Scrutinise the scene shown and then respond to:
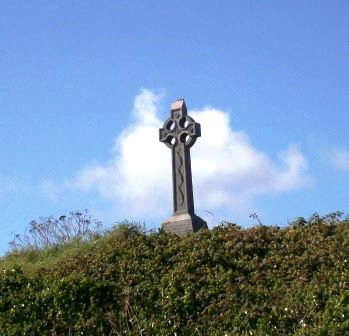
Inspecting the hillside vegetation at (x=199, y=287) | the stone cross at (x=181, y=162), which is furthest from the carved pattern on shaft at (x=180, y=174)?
the hillside vegetation at (x=199, y=287)

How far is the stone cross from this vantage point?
13.7m

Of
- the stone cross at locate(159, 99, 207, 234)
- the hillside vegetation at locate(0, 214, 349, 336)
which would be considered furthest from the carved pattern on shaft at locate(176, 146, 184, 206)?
the hillside vegetation at locate(0, 214, 349, 336)

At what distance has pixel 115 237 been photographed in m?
11.4

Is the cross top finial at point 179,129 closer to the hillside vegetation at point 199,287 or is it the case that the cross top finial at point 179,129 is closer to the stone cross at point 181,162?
the stone cross at point 181,162

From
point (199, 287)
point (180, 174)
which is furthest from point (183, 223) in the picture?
point (199, 287)

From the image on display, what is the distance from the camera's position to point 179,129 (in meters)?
14.6

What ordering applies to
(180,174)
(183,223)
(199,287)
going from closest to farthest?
(199,287), (183,223), (180,174)

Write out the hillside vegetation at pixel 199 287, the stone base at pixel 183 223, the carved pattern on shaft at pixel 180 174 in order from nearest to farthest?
the hillside vegetation at pixel 199 287 < the stone base at pixel 183 223 < the carved pattern on shaft at pixel 180 174

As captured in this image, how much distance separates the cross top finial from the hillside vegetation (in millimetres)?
3865

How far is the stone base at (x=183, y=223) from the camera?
530 inches

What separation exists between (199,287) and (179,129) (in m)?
5.87

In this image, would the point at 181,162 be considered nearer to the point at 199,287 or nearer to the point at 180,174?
the point at 180,174

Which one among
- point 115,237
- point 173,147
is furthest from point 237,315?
point 173,147

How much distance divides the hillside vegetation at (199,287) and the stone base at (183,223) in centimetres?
269
